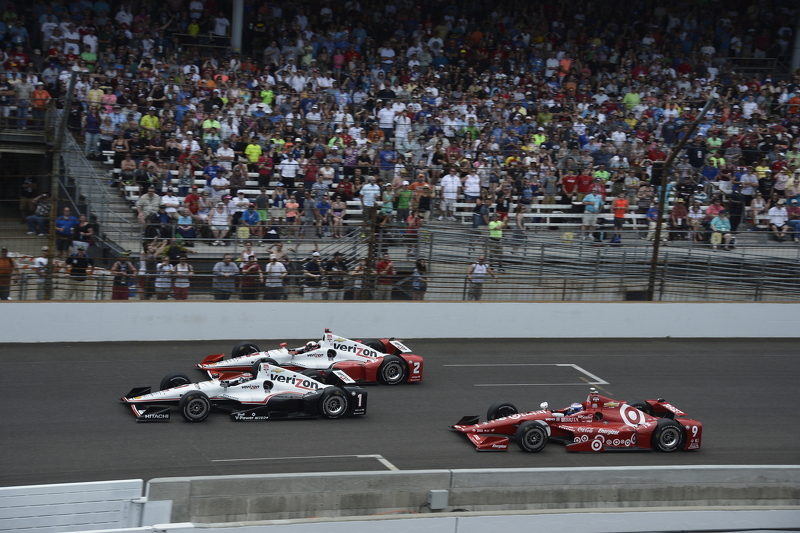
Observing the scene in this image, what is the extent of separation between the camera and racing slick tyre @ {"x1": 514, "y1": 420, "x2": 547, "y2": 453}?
12445 mm

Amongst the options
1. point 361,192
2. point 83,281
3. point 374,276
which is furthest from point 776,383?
point 83,281

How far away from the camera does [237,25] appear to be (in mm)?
26719

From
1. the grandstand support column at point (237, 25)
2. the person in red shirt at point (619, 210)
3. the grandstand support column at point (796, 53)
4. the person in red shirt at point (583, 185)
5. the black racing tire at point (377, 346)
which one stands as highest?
the grandstand support column at point (796, 53)

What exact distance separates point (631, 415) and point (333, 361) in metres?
4.75

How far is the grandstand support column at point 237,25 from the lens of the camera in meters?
26.6

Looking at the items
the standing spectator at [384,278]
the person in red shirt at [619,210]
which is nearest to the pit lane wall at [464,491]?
the standing spectator at [384,278]

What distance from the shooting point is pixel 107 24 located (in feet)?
80.2

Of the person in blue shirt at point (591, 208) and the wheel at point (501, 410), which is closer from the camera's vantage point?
the wheel at point (501, 410)

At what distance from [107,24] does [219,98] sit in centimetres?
400

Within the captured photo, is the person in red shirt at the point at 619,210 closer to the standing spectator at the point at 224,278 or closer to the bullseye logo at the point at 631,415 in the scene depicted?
the standing spectator at the point at 224,278

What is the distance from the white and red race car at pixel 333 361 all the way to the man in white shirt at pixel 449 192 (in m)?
7.09

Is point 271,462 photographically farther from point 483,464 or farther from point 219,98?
point 219,98

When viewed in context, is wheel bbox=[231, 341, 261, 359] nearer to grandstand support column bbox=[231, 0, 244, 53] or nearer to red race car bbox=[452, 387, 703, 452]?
red race car bbox=[452, 387, 703, 452]

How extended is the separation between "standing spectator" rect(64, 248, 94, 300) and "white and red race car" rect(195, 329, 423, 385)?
2.99 meters
